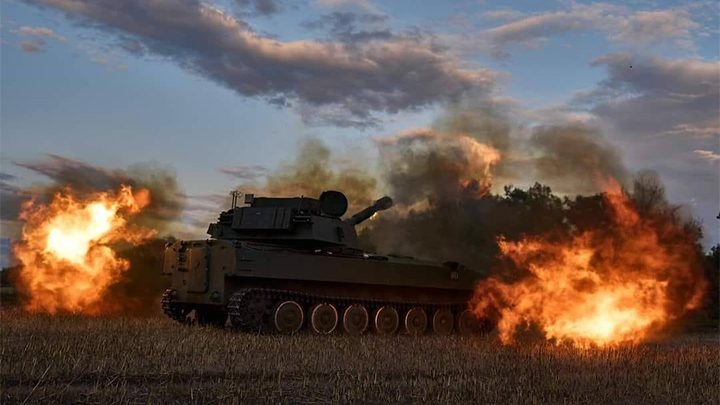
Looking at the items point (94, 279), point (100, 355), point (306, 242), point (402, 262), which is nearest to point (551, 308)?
point (402, 262)

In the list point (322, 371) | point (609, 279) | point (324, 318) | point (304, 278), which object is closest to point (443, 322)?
point (324, 318)

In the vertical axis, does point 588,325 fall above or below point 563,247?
below

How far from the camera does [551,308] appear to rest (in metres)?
20.1

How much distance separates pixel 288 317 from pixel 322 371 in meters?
8.21

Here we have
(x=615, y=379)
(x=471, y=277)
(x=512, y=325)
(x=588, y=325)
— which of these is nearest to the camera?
(x=615, y=379)

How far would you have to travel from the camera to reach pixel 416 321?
79.5ft

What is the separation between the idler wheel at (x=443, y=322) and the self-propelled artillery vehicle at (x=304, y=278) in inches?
1.2

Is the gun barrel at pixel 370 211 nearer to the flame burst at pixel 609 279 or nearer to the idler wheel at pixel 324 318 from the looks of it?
the idler wheel at pixel 324 318

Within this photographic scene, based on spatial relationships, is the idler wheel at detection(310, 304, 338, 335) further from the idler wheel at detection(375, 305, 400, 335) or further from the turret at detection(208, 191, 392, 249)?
the turret at detection(208, 191, 392, 249)

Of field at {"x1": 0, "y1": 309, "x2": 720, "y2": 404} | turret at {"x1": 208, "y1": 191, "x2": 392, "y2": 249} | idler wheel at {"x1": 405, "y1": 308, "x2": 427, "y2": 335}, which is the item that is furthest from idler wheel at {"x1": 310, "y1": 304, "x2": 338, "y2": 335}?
field at {"x1": 0, "y1": 309, "x2": 720, "y2": 404}

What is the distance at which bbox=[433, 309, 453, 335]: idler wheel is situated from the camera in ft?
81.5

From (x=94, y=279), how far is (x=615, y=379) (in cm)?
2146

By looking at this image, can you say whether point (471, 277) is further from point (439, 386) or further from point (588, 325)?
point (439, 386)

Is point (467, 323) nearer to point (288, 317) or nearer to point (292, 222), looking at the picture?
point (292, 222)
